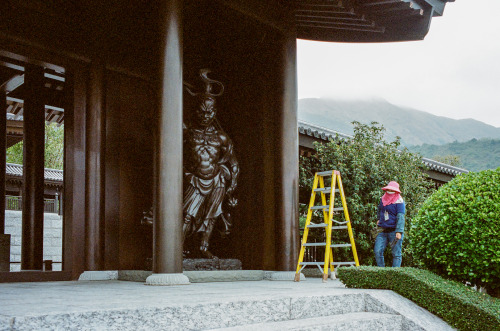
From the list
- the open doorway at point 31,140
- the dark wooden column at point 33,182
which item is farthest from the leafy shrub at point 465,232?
the dark wooden column at point 33,182

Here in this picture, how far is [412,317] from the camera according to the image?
523cm

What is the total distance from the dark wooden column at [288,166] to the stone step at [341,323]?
2803mm

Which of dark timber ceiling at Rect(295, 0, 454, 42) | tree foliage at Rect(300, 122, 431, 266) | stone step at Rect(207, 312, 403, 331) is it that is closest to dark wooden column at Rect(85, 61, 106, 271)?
dark timber ceiling at Rect(295, 0, 454, 42)

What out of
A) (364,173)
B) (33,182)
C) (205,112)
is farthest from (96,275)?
(364,173)

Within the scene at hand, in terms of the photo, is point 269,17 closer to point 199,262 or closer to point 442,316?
point 199,262

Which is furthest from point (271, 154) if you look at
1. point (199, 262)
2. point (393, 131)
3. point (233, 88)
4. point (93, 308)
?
point (393, 131)

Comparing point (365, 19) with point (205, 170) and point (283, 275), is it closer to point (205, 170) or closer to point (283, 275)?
point (205, 170)

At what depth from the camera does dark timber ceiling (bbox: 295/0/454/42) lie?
7659 mm

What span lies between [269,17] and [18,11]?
3.36m

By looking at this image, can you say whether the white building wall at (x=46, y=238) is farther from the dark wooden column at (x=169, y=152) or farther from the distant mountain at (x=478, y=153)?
the distant mountain at (x=478, y=153)

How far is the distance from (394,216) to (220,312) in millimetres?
4818

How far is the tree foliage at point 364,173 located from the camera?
10977mm

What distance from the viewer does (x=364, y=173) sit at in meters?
11.1

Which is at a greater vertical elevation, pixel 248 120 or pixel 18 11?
pixel 18 11
